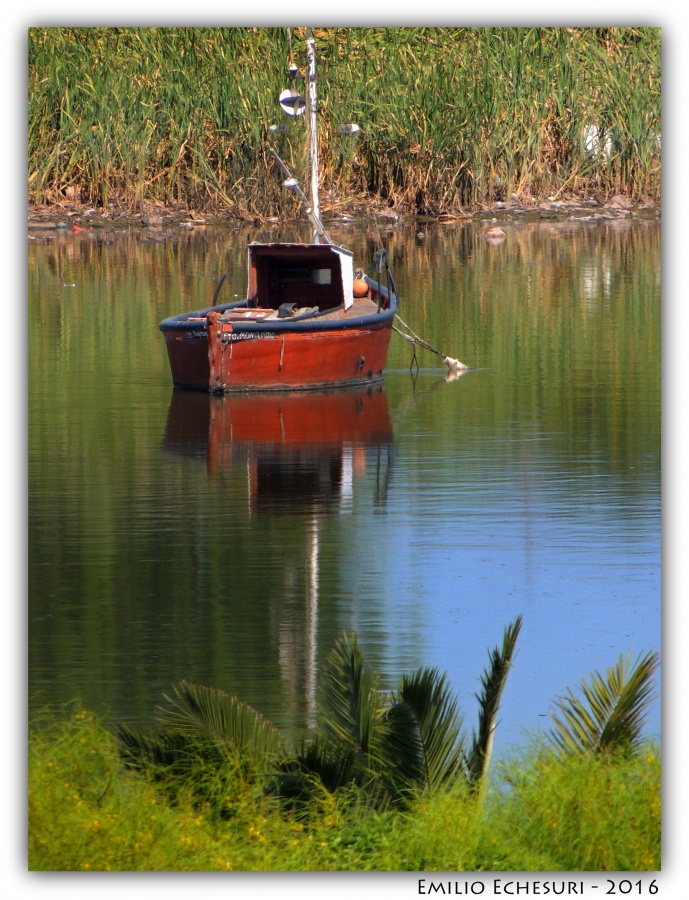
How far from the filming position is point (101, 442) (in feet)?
34.7

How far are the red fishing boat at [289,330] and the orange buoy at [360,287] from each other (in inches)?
5.8

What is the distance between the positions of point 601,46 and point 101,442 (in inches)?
150

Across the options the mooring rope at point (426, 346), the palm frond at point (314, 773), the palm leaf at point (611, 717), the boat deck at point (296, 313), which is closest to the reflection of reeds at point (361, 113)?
the boat deck at point (296, 313)

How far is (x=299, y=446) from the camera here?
36.3 ft

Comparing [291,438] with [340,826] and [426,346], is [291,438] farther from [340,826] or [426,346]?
[340,826]

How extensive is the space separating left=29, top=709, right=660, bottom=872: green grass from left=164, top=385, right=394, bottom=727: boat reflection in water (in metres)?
1.63

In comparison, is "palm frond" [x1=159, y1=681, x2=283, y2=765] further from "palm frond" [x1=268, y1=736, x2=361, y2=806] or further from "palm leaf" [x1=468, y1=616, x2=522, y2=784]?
"palm leaf" [x1=468, y1=616, x2=522, y2=784]

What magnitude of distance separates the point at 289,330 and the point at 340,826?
6.82 metres

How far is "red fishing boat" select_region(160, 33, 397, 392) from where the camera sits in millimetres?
12375

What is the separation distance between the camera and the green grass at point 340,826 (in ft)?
19.2

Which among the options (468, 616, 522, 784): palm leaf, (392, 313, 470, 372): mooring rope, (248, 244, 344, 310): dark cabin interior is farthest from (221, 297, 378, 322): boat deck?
(468, 616, 522, 784): palm leaf

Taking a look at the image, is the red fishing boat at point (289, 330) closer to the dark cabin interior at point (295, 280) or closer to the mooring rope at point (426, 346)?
the dark cabin interior at point (295, 280)
